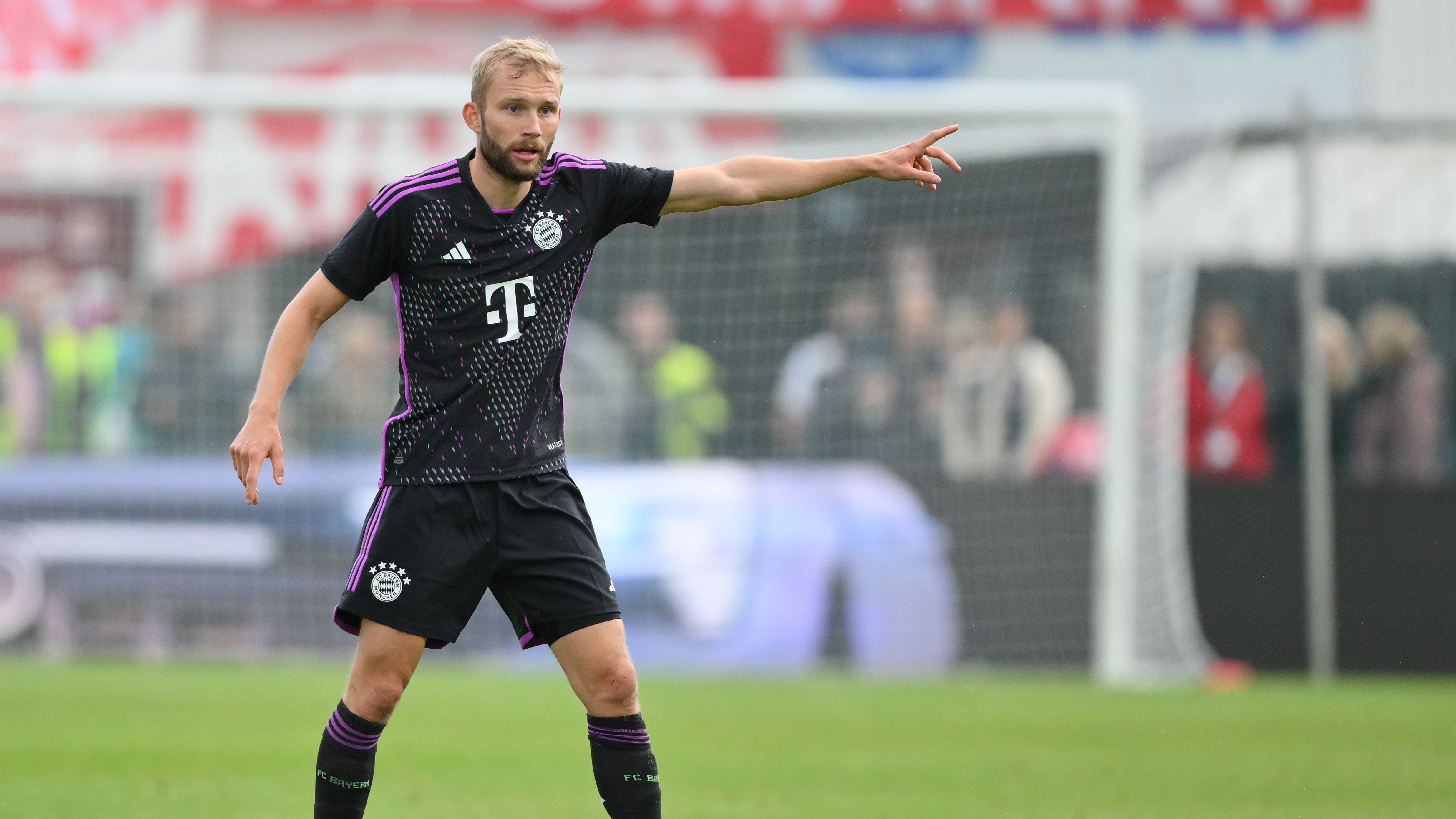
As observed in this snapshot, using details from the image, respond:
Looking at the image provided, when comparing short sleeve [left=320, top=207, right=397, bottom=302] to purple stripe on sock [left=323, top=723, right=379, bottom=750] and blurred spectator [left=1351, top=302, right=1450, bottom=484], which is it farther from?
blurred spectator [left=1351, top=302, right=1450, bottom=484]

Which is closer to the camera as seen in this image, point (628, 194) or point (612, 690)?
point (612, 690)

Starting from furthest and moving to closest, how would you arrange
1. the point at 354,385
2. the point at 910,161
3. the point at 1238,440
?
the point at 354,385, the point at 1238,440, the point at 910,161

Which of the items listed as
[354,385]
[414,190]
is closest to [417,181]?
[414,190]

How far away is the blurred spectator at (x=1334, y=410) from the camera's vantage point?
38.1ft

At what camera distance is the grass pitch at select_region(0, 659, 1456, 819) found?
20.4ft

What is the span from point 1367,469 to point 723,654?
173 inches

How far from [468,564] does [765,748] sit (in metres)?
3.75

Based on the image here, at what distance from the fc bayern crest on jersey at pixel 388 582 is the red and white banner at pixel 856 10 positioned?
46.7ft

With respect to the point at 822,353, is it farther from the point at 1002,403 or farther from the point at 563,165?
the point at 563,165

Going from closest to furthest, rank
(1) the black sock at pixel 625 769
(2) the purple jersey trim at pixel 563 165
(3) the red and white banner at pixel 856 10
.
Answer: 1. (1) the black sock at pixel 625 769
2. (2) the purple jersey trim at pixel 563 165
3. (3) the red and white banner at pixel 856 10

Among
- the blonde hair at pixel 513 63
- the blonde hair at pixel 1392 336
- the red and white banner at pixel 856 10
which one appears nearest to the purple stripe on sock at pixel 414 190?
the blonde hair at pixel 513 63

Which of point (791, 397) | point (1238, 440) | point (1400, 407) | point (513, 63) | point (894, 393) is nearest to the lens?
point (513, 63)

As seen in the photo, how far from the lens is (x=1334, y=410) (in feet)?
38.5

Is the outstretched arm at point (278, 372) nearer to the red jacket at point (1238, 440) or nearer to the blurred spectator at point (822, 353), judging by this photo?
the blurred spectator at point (822, 353)
